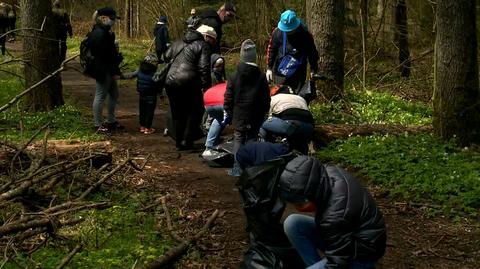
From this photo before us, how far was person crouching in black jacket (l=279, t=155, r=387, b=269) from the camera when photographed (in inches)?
152

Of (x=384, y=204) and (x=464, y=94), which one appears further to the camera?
(x=464, y=94)

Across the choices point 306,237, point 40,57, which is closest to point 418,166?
point 306,237

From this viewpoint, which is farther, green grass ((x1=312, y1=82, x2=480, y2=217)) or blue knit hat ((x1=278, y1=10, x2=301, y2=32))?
blue knit hat ((x1=278, y1=10, x2=301, y2=32))

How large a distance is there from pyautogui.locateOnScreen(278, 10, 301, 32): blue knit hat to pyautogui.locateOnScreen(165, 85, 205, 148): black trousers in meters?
1.58

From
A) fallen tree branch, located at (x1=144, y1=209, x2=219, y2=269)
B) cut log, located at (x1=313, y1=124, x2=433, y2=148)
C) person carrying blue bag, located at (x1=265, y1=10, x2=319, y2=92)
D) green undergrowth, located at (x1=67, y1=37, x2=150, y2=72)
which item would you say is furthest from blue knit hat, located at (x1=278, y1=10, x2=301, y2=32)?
green undergrowth, located at (x1=67, y1=37, x2=150, y2=72)

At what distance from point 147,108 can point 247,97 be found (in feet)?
10.3

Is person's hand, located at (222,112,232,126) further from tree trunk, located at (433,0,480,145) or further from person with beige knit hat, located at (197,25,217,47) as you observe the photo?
tree trunk, located at (433,0,480,145)

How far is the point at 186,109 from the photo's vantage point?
9.04 metres

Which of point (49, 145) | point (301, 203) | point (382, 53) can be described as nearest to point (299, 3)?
point (382, 53)

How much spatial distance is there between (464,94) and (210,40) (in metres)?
3.58

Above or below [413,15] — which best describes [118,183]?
below

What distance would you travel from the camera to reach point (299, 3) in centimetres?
2009

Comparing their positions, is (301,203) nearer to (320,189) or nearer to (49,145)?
(320,189)

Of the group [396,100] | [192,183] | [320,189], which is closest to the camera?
[320,189]
